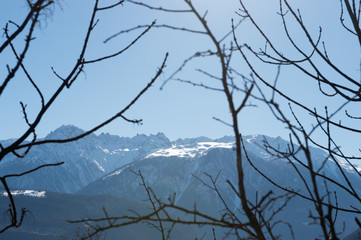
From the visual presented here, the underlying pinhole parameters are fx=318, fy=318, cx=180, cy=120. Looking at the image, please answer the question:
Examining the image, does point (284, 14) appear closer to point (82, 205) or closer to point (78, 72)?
point (78, 72)

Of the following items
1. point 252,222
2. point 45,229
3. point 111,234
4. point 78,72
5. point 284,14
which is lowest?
point 111,234

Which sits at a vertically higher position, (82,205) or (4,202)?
(4,202)

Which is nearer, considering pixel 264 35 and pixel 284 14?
pixel 264 35

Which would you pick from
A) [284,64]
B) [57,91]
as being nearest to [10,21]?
[57,91]

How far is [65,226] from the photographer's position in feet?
523

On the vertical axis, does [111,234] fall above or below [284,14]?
below

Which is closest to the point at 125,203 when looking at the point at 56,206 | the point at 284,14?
the point at 56,206

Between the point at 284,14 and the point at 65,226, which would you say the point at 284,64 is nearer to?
the point at 284,14

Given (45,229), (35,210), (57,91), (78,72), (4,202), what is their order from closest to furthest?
(57,91)
(78,72)
(45,229)
(35,210)
(4,202)

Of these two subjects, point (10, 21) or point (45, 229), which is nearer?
point (10, 21)

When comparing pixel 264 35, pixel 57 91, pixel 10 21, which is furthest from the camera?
pixel 264 35

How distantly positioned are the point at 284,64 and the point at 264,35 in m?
0.41

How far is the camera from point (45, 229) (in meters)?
152

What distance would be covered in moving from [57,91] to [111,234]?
164354 mm
